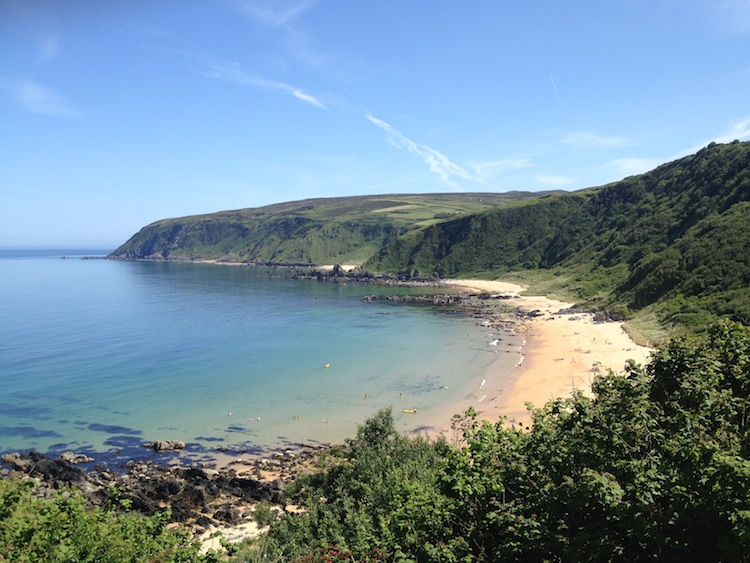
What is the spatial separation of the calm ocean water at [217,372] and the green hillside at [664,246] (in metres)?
31.9

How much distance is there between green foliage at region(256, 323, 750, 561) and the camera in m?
10.5

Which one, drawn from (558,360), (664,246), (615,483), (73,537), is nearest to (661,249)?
(664,246)

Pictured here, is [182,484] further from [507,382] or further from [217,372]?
[507,382]

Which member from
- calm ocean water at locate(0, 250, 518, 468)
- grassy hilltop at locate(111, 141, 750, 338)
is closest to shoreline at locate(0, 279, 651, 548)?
calm ocean water at locate(0, 250, 518, 468)

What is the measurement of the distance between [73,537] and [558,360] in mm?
65294

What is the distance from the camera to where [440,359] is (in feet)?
247

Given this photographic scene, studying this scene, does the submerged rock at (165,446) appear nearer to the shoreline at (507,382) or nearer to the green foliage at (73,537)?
the shoreline at (507,382)

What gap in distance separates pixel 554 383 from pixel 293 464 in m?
34.5

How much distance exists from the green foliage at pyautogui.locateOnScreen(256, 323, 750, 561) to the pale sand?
23.6m

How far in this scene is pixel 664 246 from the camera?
121 metres

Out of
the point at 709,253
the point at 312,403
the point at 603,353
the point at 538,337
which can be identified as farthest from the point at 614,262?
the point at 312,403

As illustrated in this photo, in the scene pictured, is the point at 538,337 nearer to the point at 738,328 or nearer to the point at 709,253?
the point at 709,253

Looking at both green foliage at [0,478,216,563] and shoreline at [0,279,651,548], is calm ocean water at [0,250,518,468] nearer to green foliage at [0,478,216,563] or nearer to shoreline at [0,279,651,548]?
shoreline at [0,279,651,548]

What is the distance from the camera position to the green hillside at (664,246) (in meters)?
75.9
